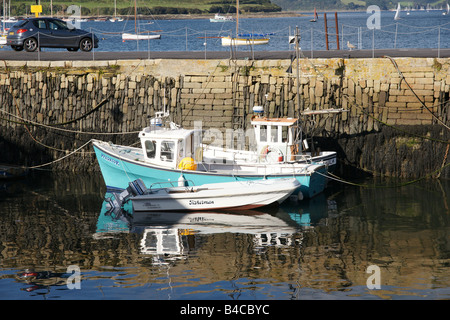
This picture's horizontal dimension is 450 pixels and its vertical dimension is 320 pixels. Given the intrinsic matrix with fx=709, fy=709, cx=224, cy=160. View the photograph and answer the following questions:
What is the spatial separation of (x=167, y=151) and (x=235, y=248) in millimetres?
6428

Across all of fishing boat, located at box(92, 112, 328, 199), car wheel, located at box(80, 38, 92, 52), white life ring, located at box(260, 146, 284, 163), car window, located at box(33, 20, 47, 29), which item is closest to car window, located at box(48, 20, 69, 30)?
car window, located at box(33, 20, 47, 29)

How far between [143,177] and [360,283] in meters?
10.2

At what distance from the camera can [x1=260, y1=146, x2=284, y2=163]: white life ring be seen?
75.9 ft

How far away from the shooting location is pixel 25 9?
366 feet

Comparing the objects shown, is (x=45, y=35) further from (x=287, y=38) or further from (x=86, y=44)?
(x=287, y=38)

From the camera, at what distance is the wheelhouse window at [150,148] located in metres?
23.1

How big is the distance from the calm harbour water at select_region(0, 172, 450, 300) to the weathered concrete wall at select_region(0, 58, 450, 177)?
209cm

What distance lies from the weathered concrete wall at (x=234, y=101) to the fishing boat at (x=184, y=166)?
110 inches

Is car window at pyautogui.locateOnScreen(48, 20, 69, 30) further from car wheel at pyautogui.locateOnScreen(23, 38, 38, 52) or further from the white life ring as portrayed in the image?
the white life ring

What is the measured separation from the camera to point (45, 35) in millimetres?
29625

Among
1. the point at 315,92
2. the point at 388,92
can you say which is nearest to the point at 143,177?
the point at 315,92

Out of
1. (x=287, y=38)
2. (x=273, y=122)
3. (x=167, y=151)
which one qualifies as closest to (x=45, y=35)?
(x=167, y=151)

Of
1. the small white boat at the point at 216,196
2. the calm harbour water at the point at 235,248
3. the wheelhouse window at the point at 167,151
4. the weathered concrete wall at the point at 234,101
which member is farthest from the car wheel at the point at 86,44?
the small white boat at the point at 216,196
